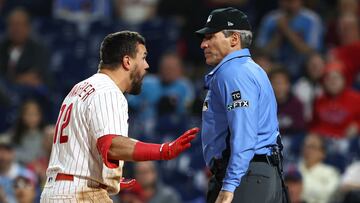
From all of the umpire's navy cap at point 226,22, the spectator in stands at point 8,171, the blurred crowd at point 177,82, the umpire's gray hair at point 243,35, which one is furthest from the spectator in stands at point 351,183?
the umpire's navy cap at point 226,22

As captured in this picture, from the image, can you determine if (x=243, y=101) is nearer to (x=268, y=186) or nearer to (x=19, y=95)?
(x=268, y=186)

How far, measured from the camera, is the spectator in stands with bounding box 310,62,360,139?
10.8m

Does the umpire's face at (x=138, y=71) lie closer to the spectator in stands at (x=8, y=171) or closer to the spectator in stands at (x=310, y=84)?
the spectator in stands at (x=8, y=171)

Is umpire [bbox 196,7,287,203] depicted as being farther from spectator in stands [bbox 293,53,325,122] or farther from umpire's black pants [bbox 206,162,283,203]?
spectator in stands [bbox 293,53,325,122]

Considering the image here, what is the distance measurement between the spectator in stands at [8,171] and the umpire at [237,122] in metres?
4.08

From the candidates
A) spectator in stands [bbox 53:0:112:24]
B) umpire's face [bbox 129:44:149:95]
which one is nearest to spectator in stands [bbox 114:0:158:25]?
spectator in stands [bbox 53:0:112:24]

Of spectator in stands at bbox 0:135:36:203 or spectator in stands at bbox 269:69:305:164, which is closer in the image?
spectator in stands at bbox 0:135:36:203

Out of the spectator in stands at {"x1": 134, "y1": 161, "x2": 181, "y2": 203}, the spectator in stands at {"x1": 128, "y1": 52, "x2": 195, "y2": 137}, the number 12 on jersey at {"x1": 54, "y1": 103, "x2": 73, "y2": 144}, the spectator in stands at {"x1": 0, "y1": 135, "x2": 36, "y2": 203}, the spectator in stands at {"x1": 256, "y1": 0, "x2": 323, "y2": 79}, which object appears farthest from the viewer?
the spectator in stands at {"x1": 256, "y1": 0, "x2": 323, "y2": 79}

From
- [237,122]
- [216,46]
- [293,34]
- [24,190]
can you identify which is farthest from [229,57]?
[293,34]

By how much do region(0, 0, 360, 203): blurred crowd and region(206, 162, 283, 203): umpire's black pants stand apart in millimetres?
3094

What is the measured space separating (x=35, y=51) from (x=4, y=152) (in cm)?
275

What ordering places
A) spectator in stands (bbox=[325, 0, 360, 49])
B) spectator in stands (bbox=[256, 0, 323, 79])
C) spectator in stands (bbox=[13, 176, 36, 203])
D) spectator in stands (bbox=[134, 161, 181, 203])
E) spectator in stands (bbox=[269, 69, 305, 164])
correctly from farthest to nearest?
1. spectator in stands (bbox=[325, 0, 360, 49])
2. spectator in stands (bbox=[256, 0, 323, 79])
3. spectator in stands (bbox=[269, 69, 305, 164])
4. spectator in stands (bbox=[134, 161, 181, 203])
5. spectator in stands (bbox=[13, 176, 36, 203])

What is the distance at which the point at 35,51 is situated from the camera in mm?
12562

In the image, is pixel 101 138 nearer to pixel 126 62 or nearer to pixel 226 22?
pixel 126 62
